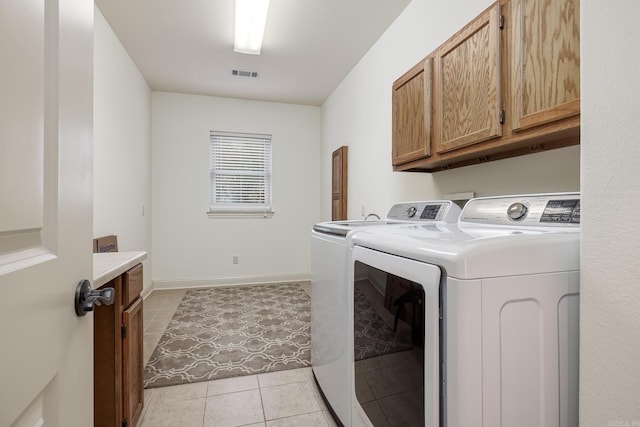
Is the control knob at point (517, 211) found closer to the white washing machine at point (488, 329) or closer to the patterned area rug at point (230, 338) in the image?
the white washing machine at point (488, 329)

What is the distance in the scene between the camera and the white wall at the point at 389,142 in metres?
1.48

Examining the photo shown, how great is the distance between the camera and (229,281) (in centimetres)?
442

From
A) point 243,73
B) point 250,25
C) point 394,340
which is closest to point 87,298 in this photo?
point 394,340

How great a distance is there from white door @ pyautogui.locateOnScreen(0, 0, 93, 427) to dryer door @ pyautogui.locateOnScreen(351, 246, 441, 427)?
79cm

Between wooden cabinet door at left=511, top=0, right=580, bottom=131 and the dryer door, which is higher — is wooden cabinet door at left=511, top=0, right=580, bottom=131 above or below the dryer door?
above

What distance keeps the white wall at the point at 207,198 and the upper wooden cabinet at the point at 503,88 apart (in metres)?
2.98

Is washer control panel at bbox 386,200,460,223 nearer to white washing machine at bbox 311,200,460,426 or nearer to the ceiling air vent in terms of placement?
white washing machine at bbox 311,200,460,426

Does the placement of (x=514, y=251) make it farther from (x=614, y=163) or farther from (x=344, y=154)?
(x=344, y=154)

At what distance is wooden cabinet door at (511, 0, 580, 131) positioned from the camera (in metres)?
1.02

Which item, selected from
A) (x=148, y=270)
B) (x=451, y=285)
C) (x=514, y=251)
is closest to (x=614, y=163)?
(x=514, y=251)

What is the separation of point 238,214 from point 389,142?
2620 mm

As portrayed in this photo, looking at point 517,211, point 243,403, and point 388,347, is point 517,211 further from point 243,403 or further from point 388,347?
point 243,403

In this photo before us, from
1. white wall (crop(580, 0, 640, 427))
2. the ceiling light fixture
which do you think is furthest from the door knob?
the ceiling light fixture

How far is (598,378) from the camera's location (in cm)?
72
